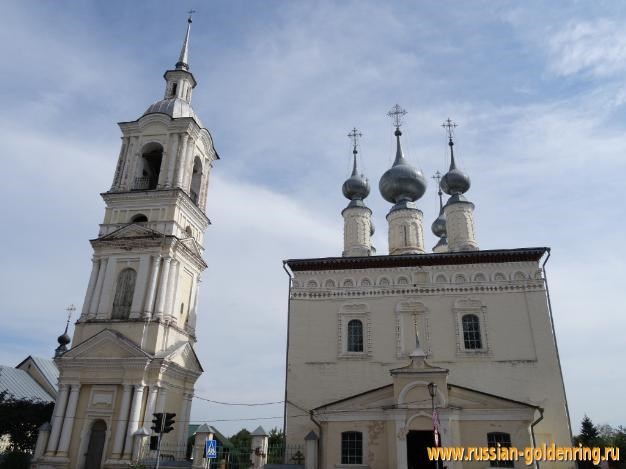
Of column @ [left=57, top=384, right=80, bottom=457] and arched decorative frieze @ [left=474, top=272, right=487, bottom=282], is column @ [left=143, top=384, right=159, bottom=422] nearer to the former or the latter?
column @ [left=57, top=384, right=80, bottom=457]

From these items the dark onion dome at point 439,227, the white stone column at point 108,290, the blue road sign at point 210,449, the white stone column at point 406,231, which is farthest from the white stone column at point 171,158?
the dark onion dome at point 439,227

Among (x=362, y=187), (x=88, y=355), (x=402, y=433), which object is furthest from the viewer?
(x=362, y=187)

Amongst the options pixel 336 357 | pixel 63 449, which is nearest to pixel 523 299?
pixel 336 357

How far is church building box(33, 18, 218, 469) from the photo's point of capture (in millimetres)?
17578

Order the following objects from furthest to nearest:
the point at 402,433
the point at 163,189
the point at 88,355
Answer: the point at 163,189, the point at 88,355, the point at 402,433

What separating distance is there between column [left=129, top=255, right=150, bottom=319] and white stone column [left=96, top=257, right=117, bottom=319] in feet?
3.38

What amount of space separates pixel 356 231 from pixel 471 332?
7743 millimetres

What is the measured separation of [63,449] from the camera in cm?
1728

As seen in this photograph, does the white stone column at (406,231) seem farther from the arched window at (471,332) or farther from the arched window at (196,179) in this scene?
the arched window at (196,179)

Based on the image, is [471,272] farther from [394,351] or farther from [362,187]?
[362,187]

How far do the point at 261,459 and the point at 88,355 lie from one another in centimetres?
778

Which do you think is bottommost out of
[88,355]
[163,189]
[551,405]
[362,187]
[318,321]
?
[551,405]

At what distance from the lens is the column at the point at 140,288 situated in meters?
19.1

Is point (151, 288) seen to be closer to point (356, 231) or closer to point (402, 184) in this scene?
point (356, 231)
